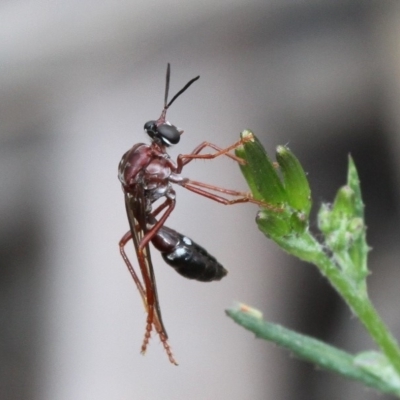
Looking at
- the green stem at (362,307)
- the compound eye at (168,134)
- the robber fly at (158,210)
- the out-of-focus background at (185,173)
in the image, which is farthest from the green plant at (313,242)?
the out-of-focus background at (185,173)

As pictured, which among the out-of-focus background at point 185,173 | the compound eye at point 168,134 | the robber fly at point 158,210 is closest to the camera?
the robber fly at point 158,210

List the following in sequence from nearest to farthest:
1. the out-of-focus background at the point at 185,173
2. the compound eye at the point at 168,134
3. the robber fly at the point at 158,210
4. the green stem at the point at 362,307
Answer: the green stem at the point at 362,307, the robber fly at the point at 158,210, the compound eye at the point at 168,134, the out-of-focus background at the point at 185,173

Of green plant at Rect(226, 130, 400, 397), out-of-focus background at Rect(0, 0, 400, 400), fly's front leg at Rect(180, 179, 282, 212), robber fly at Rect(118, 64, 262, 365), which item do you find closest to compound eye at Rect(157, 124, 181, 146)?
robber fly at Rect(118, 64, 262, 365)

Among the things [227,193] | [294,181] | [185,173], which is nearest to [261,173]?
[294,181]

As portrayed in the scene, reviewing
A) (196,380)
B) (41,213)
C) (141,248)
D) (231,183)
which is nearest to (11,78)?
(41,213)

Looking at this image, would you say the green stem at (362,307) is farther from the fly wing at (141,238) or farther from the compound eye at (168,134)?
the compound eye at (168,134)

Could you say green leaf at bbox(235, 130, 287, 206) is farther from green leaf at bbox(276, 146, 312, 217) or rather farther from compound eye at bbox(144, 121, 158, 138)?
compound eye at bbox(144, 121, 158, 138)

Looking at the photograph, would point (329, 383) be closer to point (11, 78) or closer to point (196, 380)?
point (196, 380)

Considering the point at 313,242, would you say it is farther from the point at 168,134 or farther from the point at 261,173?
→ the point at 168,134
